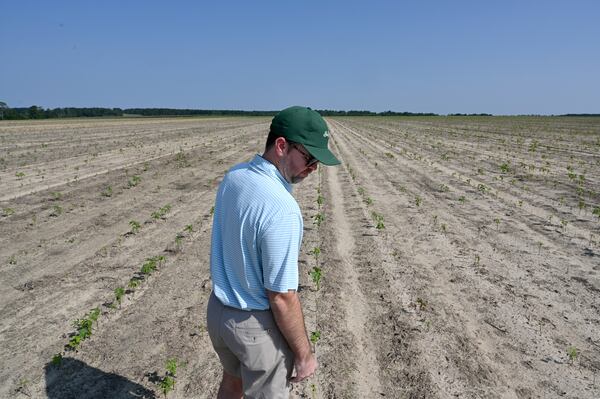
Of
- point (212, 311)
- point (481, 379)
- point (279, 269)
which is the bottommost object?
point (481, 379)

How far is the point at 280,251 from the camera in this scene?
176cm

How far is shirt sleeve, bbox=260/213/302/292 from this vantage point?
175cm

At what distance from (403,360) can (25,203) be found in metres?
8.82

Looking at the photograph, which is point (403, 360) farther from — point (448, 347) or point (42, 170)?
point (42, 170)

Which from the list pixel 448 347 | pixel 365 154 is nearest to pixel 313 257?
pixel 448 347

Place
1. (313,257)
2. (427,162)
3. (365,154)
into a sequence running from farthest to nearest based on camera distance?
(365,154)
(427,162)
(313,257)

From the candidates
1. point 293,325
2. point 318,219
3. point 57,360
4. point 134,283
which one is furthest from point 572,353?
point 318,219

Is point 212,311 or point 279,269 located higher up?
point 279,269

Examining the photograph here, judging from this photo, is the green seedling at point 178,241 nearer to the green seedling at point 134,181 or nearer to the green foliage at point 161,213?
the green foliage at point 161,213

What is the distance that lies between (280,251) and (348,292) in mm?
3620

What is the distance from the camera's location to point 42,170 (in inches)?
544

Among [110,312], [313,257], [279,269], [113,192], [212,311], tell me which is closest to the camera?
[279,269]

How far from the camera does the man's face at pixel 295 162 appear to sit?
6.37 feet

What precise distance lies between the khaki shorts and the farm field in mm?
1607
